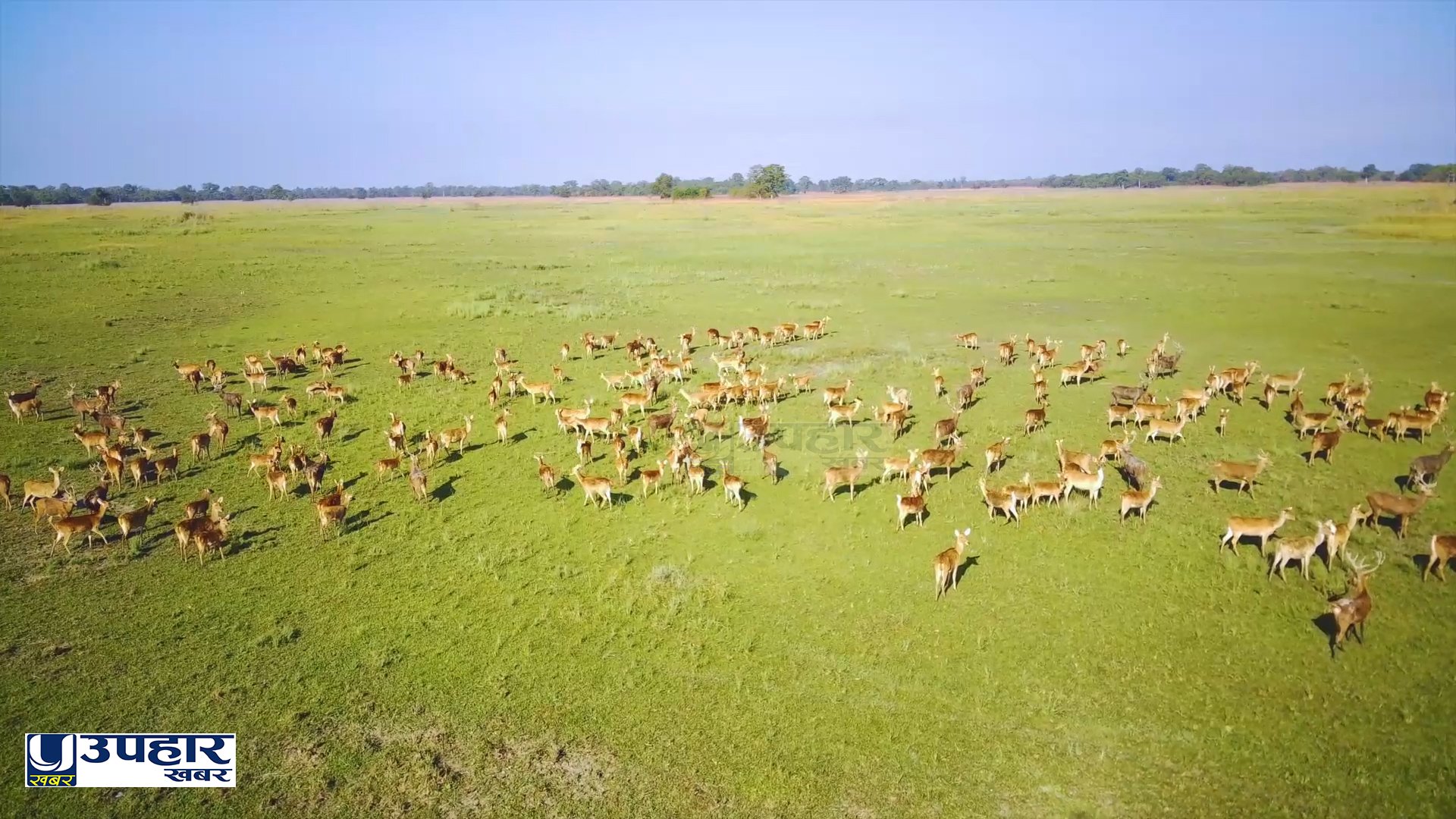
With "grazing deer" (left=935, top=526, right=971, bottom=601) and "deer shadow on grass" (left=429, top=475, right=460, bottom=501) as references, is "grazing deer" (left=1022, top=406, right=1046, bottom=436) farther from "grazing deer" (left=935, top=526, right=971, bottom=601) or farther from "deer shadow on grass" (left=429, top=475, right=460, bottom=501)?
"deer shadow on grass" (left=429, top=475, right=460, bottom=501)

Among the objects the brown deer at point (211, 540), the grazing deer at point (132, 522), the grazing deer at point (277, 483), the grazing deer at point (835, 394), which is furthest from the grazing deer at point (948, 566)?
the grazing deer at point (132, 522)

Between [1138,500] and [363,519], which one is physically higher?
[1138,500]

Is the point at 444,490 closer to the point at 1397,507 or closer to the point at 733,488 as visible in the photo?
the point at 733,488

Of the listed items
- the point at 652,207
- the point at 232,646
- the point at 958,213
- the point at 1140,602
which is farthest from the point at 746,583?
the point at 652,207

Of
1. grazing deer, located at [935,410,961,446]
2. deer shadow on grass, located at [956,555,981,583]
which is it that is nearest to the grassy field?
A: deer shadow on grass, located at [956,555,981,583]
